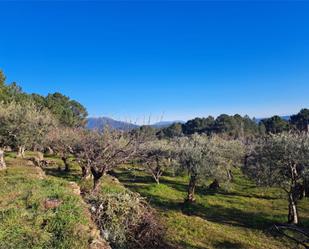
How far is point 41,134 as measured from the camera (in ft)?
133

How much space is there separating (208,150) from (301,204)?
11550 millimetres

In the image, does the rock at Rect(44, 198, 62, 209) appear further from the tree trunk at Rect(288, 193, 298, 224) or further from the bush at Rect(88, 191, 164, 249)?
the tree trunk at Rect(288, 193, 298, 224)

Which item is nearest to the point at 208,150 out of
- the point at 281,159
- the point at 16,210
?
the point at 281,159

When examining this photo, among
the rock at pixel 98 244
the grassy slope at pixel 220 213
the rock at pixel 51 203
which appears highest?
the rock at pixel 51 203

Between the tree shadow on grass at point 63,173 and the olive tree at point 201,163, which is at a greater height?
the olive tree at point 201,163

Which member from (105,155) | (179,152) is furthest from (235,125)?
(105,155)

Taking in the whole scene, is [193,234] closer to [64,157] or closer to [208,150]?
[208,150]

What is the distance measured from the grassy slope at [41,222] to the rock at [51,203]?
17 centimetres

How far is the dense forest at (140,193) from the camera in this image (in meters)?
11.4

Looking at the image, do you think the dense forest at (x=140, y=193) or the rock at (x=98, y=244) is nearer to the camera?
the rock at (x=98, y=244)

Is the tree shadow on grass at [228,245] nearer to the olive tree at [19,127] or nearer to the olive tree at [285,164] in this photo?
the olive tree at [285,164]

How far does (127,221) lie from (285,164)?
19829mm

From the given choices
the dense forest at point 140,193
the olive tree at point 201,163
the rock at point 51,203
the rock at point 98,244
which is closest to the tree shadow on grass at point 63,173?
the dense forest at point 140,193

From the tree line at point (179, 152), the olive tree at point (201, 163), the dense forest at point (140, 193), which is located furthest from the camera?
the olive tree at point (201, 163)
